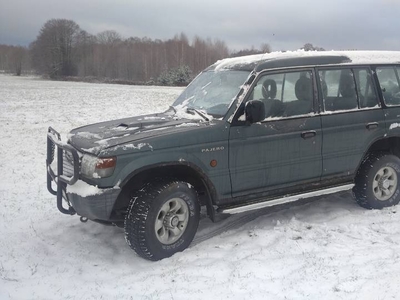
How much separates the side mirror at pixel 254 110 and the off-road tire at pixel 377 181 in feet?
6.66

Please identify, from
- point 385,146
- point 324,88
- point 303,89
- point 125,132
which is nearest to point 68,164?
point 125,132

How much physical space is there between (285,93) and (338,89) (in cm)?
85

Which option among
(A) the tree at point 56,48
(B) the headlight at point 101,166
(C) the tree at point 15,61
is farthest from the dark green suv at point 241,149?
(C) the tree at point 15,61

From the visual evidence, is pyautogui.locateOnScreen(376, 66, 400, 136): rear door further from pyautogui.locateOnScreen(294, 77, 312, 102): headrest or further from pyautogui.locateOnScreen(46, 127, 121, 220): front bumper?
pyautogui.locateOnScreen(46, 127, 121, 220): front bumper

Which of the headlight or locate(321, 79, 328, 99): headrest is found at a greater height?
locate(321, 79, 328, 99): headrest

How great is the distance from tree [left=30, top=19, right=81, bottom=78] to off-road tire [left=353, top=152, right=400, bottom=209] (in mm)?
78468

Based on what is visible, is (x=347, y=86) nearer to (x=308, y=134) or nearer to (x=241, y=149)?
(x=308, y=134)

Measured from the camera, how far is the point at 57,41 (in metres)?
88.0

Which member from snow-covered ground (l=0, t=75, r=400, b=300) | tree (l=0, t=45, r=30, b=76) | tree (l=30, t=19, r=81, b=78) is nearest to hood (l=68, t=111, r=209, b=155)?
snow-covered ground (l=0, t=75, r=400, b=300)

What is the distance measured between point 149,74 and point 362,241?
77.4 meters

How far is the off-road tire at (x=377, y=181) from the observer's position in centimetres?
572

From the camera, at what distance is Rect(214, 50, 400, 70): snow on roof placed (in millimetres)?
5266

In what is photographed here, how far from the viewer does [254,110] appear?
4.57 m

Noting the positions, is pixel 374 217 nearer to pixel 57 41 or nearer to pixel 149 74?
pixel 149 74
